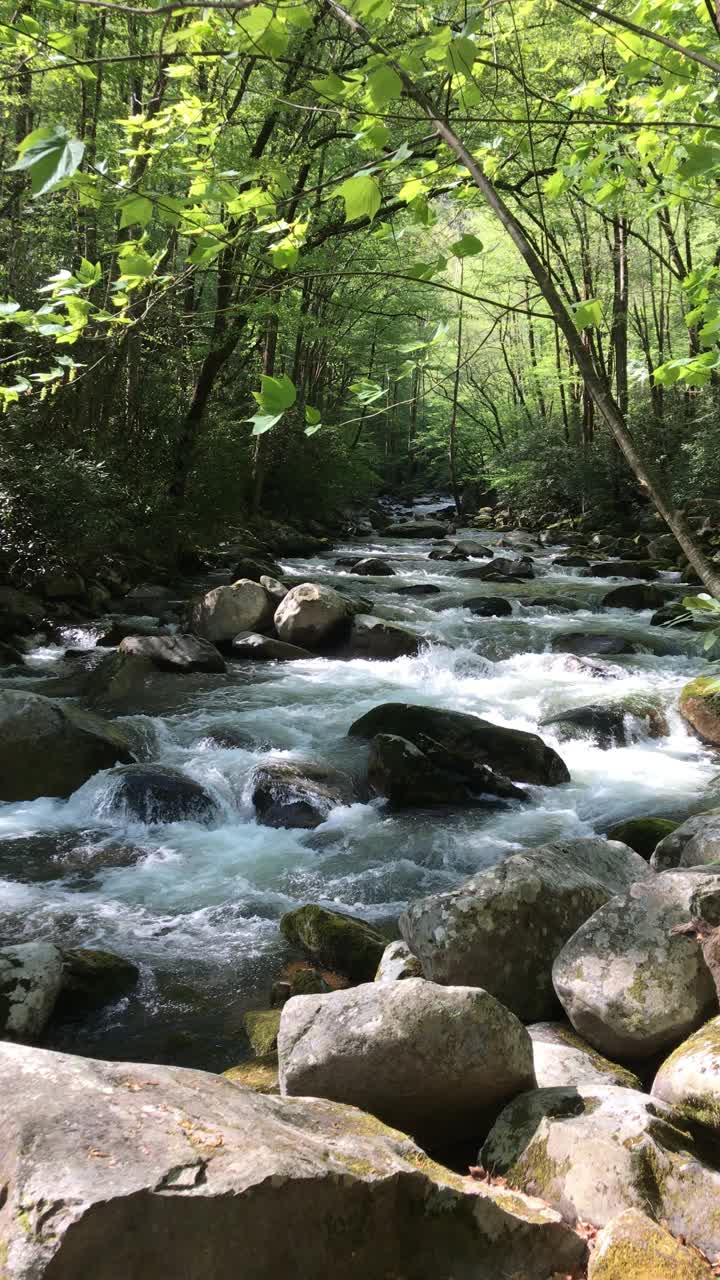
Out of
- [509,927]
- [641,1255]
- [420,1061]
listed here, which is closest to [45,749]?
[509,927]

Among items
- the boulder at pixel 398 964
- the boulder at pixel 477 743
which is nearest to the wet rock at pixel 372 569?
the boulder at pixel 477 743

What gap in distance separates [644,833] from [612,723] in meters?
2.56

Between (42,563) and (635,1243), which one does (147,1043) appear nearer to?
(635,1243)

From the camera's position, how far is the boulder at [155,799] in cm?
614

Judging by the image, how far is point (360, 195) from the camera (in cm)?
160

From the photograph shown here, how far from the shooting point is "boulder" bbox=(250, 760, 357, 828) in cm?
620

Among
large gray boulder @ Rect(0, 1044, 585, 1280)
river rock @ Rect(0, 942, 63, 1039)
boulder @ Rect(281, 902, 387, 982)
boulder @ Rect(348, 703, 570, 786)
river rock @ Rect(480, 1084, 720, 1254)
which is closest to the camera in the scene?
large gray boulder @ Rect(0, 1044, 585, 1280)

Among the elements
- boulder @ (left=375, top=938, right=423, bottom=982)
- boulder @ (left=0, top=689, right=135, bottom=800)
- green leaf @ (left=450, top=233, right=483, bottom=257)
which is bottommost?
boulder @ (left=375, top=938, right=423, bottom=982)

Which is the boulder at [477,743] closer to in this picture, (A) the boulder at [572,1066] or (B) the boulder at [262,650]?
(B) the boulder at [262,650]

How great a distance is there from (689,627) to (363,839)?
296 inches

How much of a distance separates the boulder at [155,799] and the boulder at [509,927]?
265cm

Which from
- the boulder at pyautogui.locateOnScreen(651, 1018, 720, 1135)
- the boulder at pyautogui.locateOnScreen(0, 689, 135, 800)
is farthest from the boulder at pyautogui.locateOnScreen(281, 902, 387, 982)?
the boulder at pyautogui.locateOnScreen(0, 689, 135, 800)

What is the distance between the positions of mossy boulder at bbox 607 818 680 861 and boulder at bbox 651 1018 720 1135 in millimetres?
2581

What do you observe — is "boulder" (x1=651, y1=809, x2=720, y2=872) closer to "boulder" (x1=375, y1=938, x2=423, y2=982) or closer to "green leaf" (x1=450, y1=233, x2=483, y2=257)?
"boulder" (x1=375, y1=938, x2=423, y2=982)
